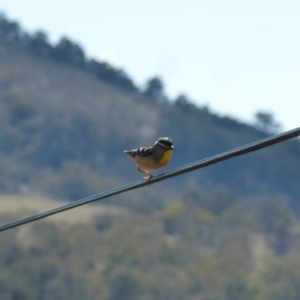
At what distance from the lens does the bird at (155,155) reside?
332 inches

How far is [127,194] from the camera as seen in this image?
79.1m

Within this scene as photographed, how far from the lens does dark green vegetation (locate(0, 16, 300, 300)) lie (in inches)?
2416

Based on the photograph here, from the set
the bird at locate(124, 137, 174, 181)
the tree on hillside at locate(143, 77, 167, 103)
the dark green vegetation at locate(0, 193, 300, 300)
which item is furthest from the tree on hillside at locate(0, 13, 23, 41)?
the bird at locate(124, 137, 174, 181)

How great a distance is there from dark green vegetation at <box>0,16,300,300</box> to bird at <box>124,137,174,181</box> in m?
46.0

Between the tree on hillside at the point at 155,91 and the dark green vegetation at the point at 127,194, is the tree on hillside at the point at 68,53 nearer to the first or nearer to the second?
the dark green vegetation at the point at 127,194

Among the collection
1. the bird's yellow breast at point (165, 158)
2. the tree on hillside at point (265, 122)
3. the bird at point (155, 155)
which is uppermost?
the tree on hillside at point (265, 122)

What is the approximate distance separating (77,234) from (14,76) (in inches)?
1563

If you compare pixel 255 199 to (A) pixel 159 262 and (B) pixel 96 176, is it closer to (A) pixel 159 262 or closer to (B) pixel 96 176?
(B) pixel 96 176

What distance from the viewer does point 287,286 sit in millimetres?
63281

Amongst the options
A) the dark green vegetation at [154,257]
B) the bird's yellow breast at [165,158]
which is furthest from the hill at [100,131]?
the bird's yellow breast at [165,158]

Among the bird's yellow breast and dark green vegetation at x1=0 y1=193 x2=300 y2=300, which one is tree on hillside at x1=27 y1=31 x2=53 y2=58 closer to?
dark green vegetation at x1=0 y1=193 x2=300 y2=300

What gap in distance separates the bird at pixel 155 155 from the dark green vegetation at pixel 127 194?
151 feet

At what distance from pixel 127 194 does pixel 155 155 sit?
70545 mm

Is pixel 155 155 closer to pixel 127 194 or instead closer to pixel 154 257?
pixel 154 257
